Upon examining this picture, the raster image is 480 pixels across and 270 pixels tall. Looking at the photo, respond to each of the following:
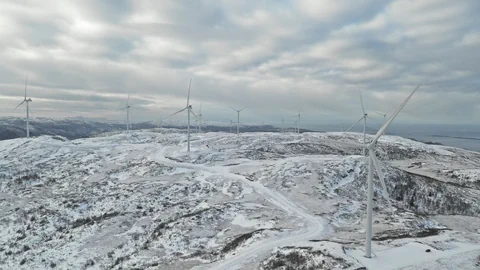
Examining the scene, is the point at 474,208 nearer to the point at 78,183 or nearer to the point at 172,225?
the point at 172,225

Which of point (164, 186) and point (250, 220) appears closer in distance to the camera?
point (250, 220)

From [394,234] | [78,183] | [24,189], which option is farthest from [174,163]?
[394,234]

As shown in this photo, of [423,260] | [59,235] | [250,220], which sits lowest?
[59,235]

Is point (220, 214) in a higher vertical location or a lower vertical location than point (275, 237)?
lower

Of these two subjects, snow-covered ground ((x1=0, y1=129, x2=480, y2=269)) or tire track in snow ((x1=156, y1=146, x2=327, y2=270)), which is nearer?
snow-covered ground ((x1=0, y1=129, x2=480, y2=269))

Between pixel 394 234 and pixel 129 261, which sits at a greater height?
pixel 394 234

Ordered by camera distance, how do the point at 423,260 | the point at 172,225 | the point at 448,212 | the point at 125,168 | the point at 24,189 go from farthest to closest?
the point at 125,168 < the point at 24,189 < the point at 448,212 < the point at 172,225 < the point at 423,260

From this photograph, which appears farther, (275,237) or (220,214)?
(220,214)

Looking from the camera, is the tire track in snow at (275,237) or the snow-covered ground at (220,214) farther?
the tire track in snow at (275,237)
